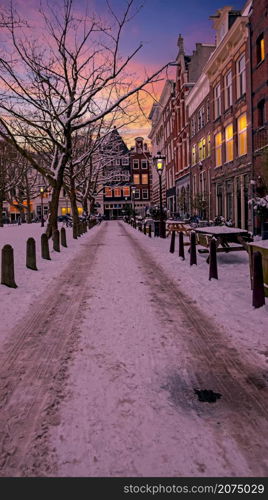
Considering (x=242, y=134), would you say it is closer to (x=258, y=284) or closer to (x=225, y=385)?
(x=258, y=284)

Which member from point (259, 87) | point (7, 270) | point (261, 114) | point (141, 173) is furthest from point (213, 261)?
point (141, 173)

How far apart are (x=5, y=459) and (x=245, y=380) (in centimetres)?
217

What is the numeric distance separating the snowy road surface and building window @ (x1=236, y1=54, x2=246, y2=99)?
1898cm

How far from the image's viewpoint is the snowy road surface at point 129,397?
7.54 feet

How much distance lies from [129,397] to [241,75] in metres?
22.4

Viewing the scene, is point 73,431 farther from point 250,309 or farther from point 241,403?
point 250,309

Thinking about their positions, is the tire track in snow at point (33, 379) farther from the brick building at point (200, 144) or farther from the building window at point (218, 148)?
the brick building at point (200, 144)

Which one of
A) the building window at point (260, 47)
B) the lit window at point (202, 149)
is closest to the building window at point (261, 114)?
the building window at point (260, 47)

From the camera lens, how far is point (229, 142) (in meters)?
23.6

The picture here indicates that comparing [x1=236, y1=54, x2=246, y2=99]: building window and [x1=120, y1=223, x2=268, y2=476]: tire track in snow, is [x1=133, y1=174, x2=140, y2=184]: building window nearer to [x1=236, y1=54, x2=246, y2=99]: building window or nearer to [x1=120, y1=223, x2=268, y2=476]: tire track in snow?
[x1=236, y1=54, x2=246, y2=99]: building window

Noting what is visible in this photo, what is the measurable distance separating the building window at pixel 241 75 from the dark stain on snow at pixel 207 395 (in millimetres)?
21036

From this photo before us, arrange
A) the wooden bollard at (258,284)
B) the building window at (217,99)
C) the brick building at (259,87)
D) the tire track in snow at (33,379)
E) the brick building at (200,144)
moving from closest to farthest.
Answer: the tire track in snow at (33,379) < the wooden bollard at (258,284) < the brick building at (259,87) < the building window at (217,99) < the brick building at (200,144)

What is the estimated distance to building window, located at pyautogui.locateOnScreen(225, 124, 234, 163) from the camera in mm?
22952

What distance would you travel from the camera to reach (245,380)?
3.44 meters
